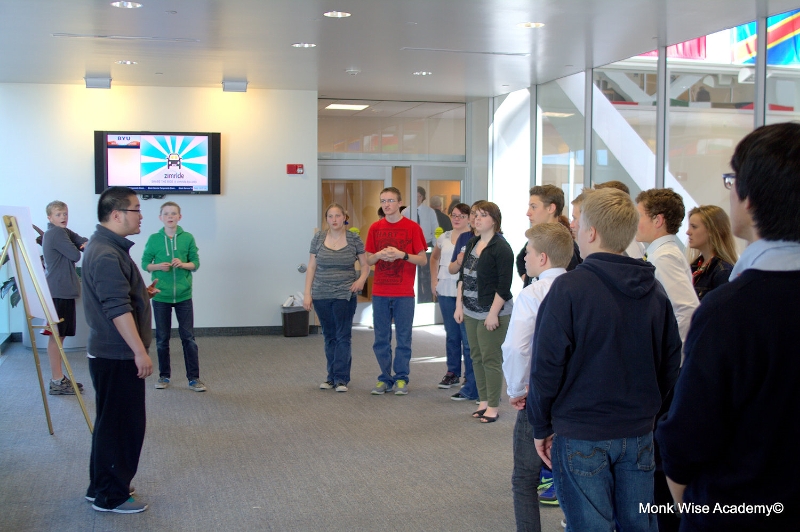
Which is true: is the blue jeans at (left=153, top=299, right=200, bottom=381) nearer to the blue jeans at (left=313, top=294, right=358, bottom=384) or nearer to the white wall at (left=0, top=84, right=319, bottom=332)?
the blue jeans at (left=313, top=294, right=358, bottom=384)

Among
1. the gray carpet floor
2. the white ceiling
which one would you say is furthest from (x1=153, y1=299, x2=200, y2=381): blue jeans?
the white ceiling

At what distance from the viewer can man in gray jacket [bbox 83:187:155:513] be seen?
363 cm

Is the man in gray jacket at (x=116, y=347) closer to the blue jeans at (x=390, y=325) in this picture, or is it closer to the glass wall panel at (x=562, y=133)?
the blue jeans at (x=390, y=325)

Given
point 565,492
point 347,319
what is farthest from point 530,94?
point 565,492

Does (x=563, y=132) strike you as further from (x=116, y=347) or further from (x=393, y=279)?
(x=116, y=347)

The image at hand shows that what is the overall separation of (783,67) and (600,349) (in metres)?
4.48

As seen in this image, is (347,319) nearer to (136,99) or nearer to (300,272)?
(300,272)

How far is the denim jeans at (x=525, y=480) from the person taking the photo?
9.84ft

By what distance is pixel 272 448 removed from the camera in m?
4.96

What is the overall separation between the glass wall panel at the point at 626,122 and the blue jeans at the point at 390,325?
108 inches

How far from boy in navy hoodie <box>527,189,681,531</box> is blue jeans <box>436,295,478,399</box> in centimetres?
365

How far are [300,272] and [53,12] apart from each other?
4824mm

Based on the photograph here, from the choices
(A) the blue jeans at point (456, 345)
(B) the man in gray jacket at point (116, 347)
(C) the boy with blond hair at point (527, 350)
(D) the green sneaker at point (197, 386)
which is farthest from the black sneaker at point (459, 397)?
(C) the boy with blond hair at point (527, 350)

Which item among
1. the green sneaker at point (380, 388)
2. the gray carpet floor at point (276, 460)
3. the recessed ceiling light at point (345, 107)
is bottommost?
the gray carpet floor at point (276, 460)
